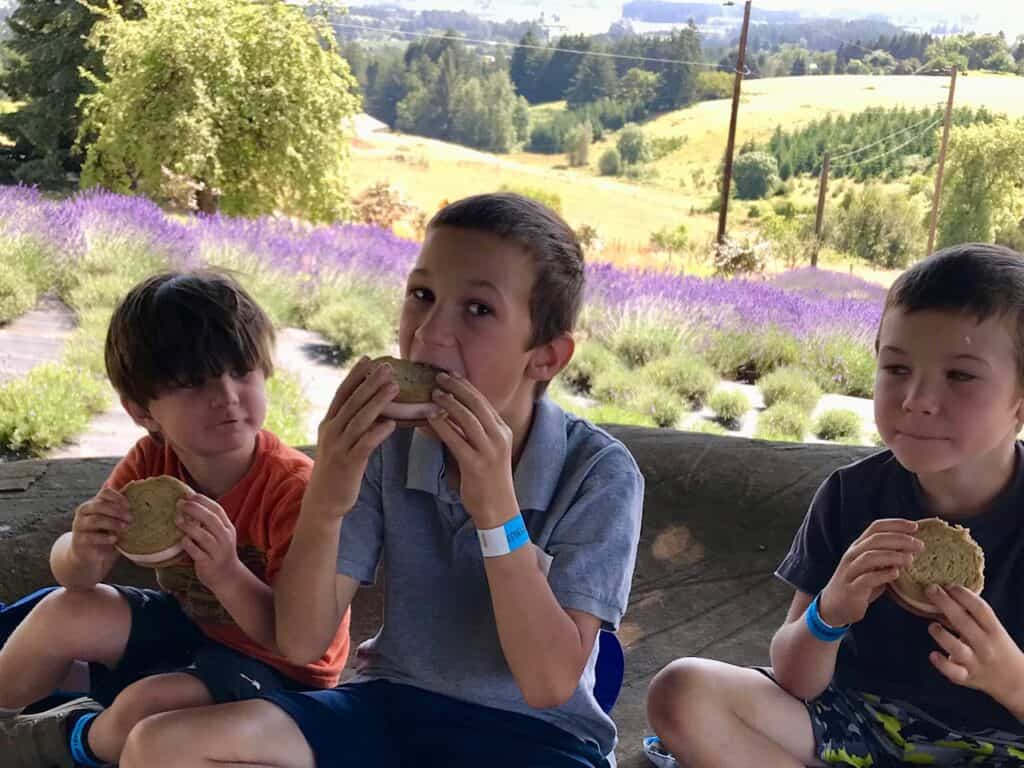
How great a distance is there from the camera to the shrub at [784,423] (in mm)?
4410

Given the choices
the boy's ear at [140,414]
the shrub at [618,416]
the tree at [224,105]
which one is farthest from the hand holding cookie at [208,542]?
the tree at [224,105]

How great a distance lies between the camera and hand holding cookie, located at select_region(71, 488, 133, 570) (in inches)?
58.4

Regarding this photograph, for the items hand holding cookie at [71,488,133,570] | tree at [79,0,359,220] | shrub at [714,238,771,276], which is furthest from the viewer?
tree at [79,0,359,220]

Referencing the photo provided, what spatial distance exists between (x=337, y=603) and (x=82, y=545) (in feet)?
1.24

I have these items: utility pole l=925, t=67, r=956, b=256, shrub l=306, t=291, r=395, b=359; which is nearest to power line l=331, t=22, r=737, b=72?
utility pole l=925, t=67, r=956, b=256

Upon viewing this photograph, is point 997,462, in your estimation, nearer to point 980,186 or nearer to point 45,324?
point 980,186

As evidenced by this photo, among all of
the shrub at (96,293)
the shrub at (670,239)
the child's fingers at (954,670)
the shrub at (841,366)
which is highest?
the child's fingers at (954,670)

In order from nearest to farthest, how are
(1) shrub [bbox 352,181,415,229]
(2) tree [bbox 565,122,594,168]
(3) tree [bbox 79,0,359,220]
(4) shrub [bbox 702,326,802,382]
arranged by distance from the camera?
(4) shrub [bbox 702,326,802,382], (2) tree [bbox 565,122,594,168], (3) tree [bbox 79,0,359,220], (1) shrub [bbox 352,181,415,229]

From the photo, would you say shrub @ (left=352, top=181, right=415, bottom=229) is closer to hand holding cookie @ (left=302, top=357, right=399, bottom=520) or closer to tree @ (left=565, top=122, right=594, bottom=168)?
tree @ (left=565, top=122, right=594, bottom=168)

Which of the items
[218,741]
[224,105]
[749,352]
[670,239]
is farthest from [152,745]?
[224,105]

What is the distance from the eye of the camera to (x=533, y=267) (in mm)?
1389

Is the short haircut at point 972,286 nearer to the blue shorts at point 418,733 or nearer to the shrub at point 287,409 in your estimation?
the blue shorts at point 418,733

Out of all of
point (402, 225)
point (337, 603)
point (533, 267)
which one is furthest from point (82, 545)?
point (402, 225)

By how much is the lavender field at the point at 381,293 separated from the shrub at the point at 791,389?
9 cm
